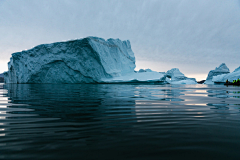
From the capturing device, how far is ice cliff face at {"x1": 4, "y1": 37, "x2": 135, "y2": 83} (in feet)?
81.4

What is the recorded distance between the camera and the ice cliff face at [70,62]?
81.4 feet

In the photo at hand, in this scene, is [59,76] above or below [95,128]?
above

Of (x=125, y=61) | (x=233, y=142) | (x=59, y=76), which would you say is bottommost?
(x=233, y=142)

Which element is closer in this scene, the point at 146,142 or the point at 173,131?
the point at 146,142

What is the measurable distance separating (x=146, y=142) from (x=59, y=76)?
28.0 metres

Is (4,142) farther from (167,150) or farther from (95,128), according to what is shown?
(167,150)

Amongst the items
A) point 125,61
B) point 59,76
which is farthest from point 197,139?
point 125,61

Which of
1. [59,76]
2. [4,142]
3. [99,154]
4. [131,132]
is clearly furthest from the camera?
[59,76]

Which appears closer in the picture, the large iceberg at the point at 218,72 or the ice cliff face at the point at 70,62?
the ice cliff face at the point at 70,62

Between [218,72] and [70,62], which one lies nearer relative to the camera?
[70,62]

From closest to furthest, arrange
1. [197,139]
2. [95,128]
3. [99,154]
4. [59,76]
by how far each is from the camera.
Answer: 1. [99,154]
2. [197,139]
3. [95,128]
4. [59,76]

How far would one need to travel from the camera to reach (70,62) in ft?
83.6

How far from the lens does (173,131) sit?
1.89 meters

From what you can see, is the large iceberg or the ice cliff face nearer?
the ice cliff face
